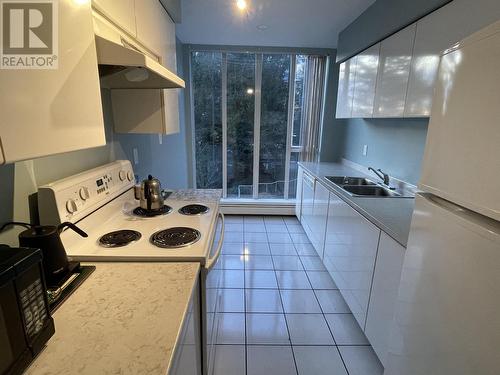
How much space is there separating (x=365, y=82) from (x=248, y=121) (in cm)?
191

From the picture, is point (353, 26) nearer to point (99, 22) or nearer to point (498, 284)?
point (99, 22)

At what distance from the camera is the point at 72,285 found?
904mm

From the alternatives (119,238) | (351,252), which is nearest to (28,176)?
(119,238)

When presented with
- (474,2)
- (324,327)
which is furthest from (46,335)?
(474,2)

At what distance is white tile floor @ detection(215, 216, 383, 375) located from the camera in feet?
5.47

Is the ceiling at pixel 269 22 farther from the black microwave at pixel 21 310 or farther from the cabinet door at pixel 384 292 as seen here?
the black microwave at pixel 21 310

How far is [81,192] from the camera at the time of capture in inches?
49.5

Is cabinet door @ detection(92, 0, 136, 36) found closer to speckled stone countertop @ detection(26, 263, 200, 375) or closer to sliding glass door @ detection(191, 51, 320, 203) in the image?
speckled stone countertop @ detection(26, 263, 200, 375)

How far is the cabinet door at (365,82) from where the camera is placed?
2316 mm

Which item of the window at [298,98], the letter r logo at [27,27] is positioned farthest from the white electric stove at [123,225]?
the window at [298,98]

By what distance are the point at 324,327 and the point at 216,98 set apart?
3.27 meters

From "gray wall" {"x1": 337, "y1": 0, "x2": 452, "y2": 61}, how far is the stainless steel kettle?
1975mm

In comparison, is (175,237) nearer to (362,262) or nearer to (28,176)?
(28,176)

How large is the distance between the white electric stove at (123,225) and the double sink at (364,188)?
1456mm
